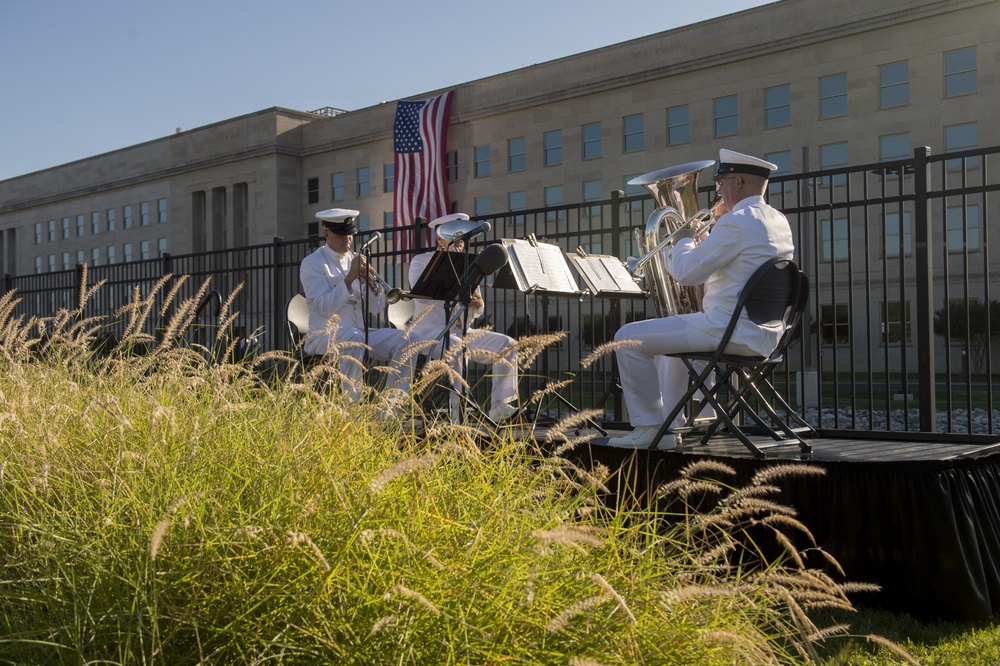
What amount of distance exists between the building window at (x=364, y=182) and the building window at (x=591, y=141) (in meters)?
15.3

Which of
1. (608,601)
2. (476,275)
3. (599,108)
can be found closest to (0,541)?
(608,601)

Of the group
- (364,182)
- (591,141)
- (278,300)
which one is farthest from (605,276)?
(364,182)

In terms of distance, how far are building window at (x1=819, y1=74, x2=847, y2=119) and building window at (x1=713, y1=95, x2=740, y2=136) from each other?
3750mm

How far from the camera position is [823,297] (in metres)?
34.7

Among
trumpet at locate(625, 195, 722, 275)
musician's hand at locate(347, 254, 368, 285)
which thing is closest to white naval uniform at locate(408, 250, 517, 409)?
musician's hand at locate(347, 254, 368, 285)

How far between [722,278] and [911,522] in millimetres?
1702

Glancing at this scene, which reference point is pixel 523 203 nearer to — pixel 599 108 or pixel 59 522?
pixel 599 108

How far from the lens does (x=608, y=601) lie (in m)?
2.34

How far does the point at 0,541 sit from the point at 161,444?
1.77 ft

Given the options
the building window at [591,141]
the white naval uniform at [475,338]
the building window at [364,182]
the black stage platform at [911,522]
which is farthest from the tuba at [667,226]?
the building window at [364,182]

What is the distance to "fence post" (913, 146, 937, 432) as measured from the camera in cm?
631

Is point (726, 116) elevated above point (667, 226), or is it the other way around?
point (726, 116)

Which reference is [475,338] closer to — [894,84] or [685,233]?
[685,233]

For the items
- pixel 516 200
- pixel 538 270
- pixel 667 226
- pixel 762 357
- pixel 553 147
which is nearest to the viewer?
pixel 762 357
